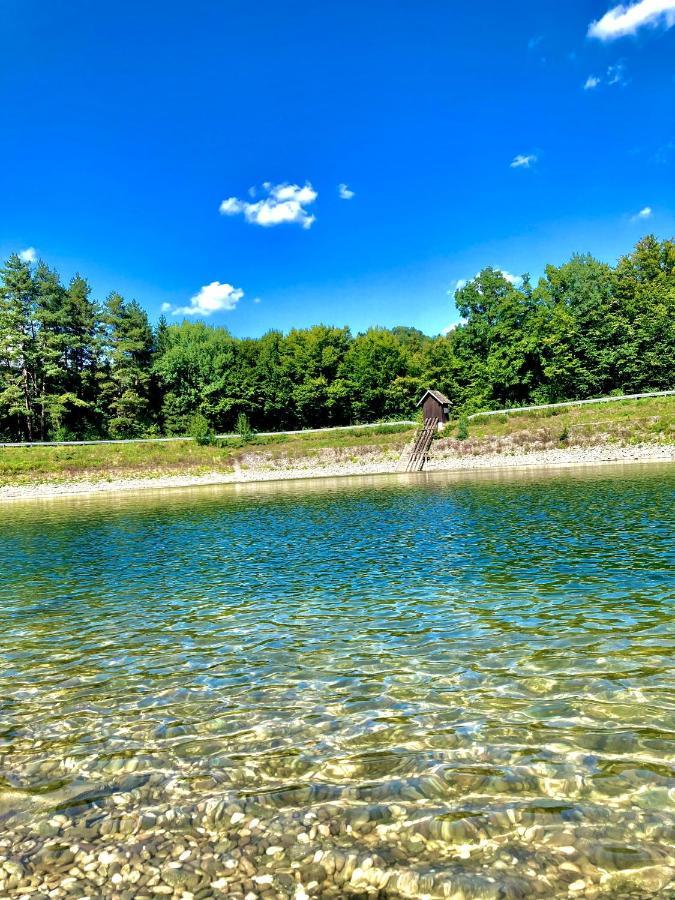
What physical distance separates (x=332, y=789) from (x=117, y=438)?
A: 82.9 metres

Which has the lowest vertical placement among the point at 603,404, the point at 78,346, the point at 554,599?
the point at 554,599

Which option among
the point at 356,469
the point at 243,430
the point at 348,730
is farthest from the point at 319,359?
the point at 348,730

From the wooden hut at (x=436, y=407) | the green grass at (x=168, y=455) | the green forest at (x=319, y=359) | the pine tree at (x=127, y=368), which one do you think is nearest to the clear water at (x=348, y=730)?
the green grass at (x=168, y=455)

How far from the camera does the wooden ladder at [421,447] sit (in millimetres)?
62719

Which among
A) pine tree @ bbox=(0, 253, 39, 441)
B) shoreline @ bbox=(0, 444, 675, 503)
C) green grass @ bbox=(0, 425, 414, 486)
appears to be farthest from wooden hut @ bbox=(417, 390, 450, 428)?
pine tree @ bbox=(0, 253, 39, 441)

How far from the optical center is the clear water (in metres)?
4.10

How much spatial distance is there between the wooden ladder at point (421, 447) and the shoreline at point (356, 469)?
105cm

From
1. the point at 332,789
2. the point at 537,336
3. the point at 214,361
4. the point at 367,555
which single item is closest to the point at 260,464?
the point at 214,361

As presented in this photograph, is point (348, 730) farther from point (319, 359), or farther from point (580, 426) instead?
point (319, 359)

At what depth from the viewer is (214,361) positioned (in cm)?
8431

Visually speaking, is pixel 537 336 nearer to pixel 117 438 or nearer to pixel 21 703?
pixel 117 438

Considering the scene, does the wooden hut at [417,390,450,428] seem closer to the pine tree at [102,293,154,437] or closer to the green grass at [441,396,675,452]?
the green grass at [441,396,675,452]

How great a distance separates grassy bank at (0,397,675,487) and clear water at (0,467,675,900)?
48.6 metres

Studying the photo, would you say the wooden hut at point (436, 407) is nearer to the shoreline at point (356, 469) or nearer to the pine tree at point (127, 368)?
the shoreline at point (356, 469)
